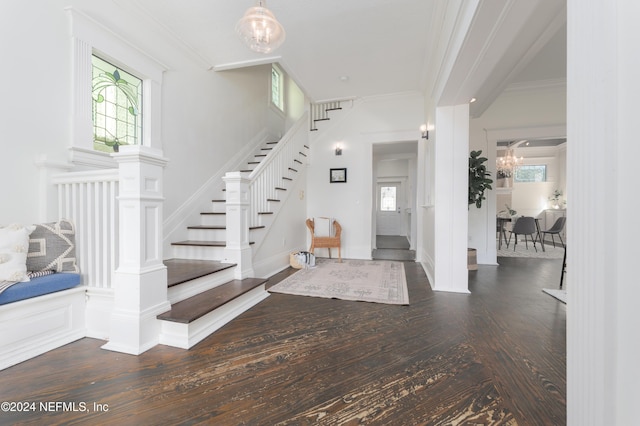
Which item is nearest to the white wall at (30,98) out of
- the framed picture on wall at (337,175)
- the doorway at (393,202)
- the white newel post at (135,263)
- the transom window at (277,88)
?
the white newel post at (135,263)

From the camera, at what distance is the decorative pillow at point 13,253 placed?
1646 mm

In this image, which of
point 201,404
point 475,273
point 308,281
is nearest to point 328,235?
point 308,281

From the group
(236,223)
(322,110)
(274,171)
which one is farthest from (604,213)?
(322,110)

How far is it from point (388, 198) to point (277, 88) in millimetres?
5503

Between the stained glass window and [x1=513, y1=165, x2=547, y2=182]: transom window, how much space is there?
11.3 meters

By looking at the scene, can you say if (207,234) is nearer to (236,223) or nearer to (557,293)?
(236,223)

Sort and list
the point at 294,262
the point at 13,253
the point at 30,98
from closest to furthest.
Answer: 1. the point at 13,253
2. the point at 30,98
3. the point at 294,262

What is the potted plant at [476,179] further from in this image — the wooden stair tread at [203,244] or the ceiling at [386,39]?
the wooden stair tread at [203,244]

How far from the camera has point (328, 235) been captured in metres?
4.93

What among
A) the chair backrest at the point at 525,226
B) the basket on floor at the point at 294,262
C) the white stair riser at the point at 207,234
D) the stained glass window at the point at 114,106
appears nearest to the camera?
the stained glass window at the point at 114,106

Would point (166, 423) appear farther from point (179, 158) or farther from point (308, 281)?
point (179, 158)

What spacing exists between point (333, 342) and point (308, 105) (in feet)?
16.1

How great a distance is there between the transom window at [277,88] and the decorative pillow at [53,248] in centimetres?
512

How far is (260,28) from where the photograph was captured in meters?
2.28
